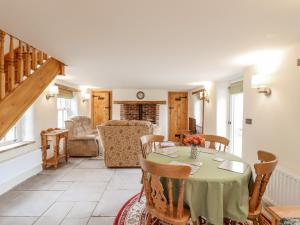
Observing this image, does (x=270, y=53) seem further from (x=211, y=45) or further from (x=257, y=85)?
(x=211, y=45)

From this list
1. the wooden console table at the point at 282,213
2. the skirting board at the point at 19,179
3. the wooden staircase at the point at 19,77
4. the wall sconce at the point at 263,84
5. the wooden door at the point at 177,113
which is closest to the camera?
the wooden console table at the point at 282,213

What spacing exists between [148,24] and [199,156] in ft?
5.32

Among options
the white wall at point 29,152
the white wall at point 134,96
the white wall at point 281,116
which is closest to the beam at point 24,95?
the white wall at point 29,152

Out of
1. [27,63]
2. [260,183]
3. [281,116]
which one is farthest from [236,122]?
[27,63]

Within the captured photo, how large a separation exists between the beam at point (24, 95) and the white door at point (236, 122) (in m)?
4.04

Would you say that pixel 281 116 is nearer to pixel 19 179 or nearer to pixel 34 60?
pixel 34 60

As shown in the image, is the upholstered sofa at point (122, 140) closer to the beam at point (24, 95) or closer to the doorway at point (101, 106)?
the beam at point (24, 95)

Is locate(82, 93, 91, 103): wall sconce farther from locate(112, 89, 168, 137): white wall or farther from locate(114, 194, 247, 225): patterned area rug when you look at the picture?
locate(114, 194, 247, 225): patterned area rug

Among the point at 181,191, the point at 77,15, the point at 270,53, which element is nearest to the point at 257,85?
the point at 270,53

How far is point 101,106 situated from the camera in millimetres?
8094

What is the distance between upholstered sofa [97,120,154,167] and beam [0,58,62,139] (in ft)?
5.13

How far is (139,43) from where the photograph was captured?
2363mm

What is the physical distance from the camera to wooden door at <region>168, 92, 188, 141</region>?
8312mm

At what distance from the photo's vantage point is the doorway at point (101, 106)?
804cm
